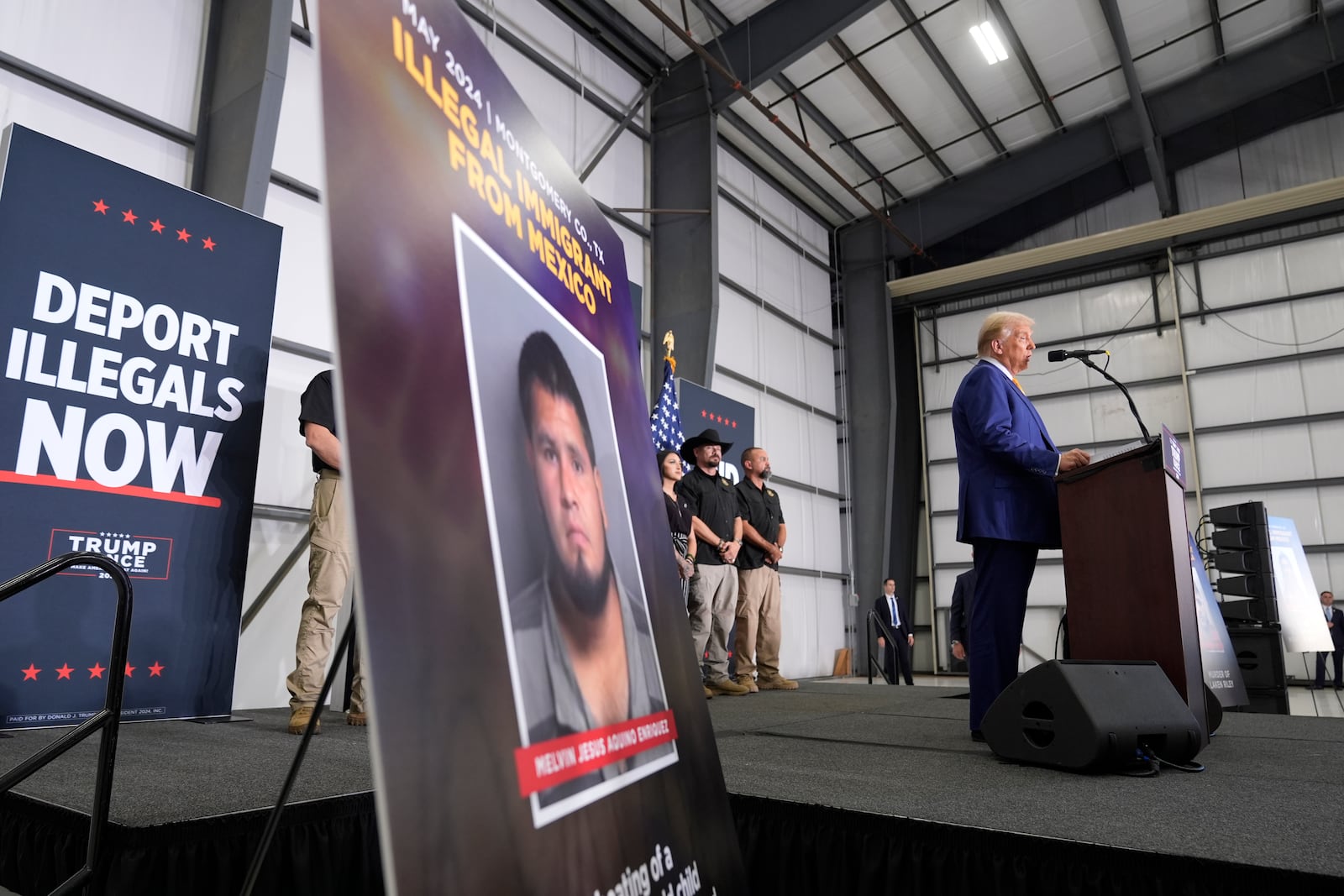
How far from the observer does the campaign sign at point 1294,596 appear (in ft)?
18.5

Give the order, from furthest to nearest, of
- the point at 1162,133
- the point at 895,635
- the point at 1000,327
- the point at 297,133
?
the point at 1162,133 < the point at 895,635 < the point at 297,133 < the point at 1000,327

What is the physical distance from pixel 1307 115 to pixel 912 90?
4605mm

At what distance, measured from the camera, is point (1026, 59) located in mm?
8875

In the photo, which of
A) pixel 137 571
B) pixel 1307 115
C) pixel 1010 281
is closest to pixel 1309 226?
pixel 1307 115

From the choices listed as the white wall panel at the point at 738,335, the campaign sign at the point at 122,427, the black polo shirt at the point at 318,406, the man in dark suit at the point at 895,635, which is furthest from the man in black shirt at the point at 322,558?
the white wall panel at the point at 738,335

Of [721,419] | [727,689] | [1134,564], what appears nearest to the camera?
[1134,564]

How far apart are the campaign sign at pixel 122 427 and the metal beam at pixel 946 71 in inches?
277

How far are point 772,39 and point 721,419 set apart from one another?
3.60 m

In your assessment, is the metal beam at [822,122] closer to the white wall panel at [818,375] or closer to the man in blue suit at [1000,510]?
the white wall panel at [818,375]

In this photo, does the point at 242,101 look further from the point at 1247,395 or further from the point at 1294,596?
the point at 1247,395

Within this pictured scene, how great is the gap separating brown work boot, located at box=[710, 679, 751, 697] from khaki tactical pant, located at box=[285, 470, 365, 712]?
2.23 m

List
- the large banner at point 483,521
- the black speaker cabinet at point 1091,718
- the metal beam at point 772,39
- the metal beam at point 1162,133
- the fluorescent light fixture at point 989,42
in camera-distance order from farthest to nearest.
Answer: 1. the metal beam at point 1162,133
2. the fluorescent light fixture at point 989,42
3. the metal beam at point 772,39
4. the black speaker cabinet at point 1091,718
5. the large banner at point 483,521

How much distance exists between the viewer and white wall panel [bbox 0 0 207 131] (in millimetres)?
4012

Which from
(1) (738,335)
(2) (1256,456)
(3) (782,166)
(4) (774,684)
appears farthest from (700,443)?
(2) (1256,456)
